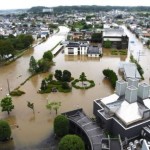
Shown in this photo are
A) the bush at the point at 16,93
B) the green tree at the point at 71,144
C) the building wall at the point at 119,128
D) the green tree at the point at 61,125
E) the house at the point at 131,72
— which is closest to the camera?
the green tree at the point at 71,144

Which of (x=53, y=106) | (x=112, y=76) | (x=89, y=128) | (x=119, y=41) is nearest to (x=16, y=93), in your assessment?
(x=53, y=106)

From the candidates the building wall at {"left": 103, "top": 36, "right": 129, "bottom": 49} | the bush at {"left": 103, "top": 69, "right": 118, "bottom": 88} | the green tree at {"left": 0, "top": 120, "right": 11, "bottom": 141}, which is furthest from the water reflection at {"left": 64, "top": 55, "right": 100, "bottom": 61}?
the green tree at {"left": 0, "top": 120, "right": 11, "bottom": 141}

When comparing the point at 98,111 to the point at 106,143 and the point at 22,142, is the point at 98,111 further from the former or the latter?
the point at 22,142

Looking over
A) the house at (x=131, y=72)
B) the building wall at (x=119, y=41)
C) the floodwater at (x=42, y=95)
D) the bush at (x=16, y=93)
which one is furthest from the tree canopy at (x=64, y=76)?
the building wall at (x=119, y=41)

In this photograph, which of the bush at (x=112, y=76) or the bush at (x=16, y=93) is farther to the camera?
the bush at (x=112, y=76)

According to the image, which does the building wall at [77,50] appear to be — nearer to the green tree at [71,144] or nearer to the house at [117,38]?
the house at [117,38]

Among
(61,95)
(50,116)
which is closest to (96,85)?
(61,95)

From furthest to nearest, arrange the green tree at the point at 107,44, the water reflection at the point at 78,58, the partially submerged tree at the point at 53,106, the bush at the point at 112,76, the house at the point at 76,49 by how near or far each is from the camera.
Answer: the green tree at the point at 107,44 → the house at the point at 76,49 → the water reflection at the point at 78,58 → the bush at the point at 112,76 → the partially submerged tree at the point at 53,106
